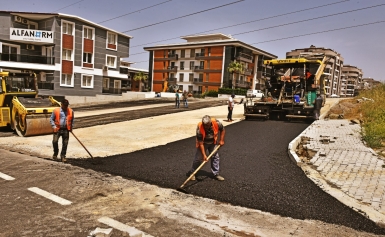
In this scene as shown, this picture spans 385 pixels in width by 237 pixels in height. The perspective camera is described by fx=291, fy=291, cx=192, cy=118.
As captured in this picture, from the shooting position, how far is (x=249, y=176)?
6.84m

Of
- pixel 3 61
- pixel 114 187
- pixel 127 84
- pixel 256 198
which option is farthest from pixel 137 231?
pixel 127 84

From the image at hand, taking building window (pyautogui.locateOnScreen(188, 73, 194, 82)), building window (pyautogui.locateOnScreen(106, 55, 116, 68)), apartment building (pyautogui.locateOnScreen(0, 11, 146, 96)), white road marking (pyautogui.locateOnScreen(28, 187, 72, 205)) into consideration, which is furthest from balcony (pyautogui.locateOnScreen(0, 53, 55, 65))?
building window (pyautogui.locateOnScreen(188, 73, 194, 82))

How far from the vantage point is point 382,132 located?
1016cm

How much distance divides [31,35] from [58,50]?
9.05ft

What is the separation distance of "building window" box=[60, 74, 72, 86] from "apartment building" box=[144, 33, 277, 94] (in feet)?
66.7

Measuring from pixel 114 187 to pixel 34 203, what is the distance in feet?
4.78

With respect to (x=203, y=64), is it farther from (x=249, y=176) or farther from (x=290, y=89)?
(x=249, y=176)

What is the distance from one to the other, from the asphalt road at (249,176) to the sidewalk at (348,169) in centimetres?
25

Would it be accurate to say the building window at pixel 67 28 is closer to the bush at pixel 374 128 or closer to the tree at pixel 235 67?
the tree at pixel 235 67

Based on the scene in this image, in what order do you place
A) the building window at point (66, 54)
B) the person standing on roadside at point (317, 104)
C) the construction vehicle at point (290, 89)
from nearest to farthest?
the person standing on roadside at point (317, 104) < the construction vehicle at point (290, 89) < the building window at point (66, 54)

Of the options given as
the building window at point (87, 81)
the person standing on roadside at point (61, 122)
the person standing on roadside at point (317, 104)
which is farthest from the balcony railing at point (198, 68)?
the person standing on roadside at point (61, 122)

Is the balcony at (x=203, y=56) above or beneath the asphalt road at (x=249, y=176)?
above

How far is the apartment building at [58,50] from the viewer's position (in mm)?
28734

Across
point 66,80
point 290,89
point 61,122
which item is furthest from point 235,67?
point 61,122
